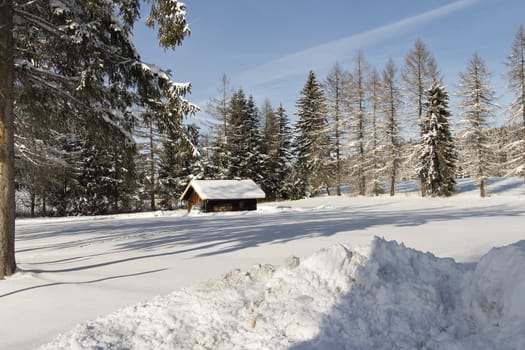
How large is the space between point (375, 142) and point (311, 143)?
28.4 ft

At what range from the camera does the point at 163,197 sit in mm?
41125

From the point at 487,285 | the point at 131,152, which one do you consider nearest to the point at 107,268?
the point at 131,152

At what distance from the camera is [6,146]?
6898 mm

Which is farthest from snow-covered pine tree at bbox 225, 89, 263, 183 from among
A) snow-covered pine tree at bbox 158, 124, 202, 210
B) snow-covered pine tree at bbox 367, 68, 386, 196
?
snow-covered pine tree at bbox 367, 68, 386, 196

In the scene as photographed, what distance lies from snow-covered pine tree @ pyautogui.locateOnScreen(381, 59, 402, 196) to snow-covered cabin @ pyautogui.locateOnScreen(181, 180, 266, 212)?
11762 millimetres

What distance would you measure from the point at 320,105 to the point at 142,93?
34.8 meters

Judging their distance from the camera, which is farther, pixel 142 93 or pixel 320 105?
pixel 320 105

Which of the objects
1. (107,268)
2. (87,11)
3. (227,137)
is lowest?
(107,268)

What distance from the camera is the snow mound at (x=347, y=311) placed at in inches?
137

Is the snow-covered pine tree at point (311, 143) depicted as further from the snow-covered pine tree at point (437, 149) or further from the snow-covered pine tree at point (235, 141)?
the snow-covered pine tree at point (437, 149)

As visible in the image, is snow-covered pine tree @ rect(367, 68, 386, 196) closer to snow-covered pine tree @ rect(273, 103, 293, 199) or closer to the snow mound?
snow-covered pine tree @ rect(273, 103, 293, 199)

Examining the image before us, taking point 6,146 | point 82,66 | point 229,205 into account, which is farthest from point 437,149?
point 6,146

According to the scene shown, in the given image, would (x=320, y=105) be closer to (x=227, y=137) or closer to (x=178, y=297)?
(x=227, y=137)

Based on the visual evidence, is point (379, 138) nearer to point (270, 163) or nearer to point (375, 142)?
point (375, 142)
